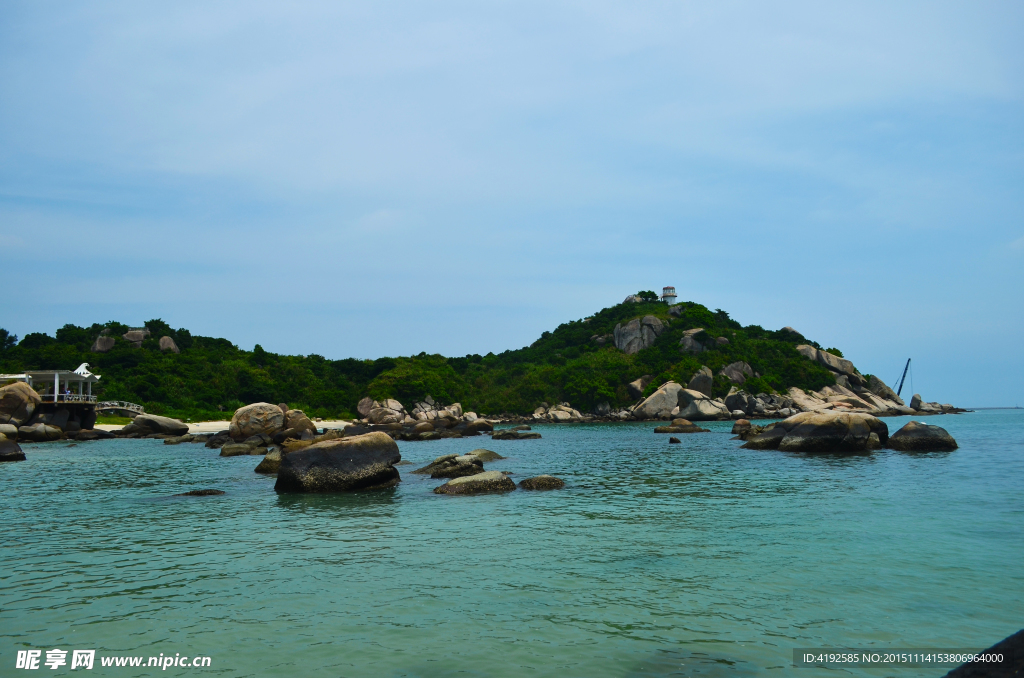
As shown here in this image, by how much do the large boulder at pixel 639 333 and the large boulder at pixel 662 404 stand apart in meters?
16.9

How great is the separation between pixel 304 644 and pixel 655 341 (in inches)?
3522

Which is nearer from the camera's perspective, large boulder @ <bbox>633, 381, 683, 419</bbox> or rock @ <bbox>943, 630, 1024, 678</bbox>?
rock @ <bbox>943, 630, 1024, 678</bbox>

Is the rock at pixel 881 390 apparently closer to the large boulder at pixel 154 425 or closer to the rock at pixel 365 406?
the rock at pixel 365 406

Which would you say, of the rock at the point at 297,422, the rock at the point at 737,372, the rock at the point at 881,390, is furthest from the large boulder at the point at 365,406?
the rock at the point at 881,390

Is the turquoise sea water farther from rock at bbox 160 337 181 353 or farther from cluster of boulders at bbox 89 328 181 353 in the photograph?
rock at bbox 160 337 181 353

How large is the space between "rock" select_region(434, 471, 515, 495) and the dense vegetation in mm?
54978

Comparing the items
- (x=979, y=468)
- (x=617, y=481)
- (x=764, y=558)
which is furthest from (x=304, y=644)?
(x=979, y=468)

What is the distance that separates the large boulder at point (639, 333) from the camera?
3671 inches

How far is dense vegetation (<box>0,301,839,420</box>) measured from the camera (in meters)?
68.4

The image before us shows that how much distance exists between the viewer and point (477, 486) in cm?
1664

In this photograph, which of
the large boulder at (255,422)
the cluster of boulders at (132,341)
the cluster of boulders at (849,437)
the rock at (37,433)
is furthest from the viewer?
the cluster of boulders at (132,341)

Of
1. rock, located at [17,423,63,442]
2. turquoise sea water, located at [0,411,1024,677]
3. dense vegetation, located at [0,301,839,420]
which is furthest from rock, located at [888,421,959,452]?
dense vegetation, located at [0,301,839,420]

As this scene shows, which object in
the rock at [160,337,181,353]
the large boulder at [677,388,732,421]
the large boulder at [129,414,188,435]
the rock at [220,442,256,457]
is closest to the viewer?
the rock at [220,442,256,457]

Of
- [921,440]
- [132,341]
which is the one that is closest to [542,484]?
[921,440]
